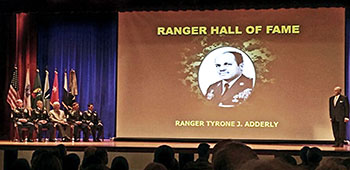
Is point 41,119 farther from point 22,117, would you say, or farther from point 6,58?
point 6,58

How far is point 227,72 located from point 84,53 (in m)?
3.43

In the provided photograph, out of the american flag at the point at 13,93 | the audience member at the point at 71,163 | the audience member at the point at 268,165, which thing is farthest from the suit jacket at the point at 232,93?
the audience member at the point at 268,165

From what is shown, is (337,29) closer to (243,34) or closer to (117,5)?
(243,34)

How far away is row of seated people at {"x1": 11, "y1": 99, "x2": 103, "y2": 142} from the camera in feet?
33.4

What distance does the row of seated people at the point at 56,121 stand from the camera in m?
10.2

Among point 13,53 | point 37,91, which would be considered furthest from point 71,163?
point 13,53

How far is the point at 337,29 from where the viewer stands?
35.5ft

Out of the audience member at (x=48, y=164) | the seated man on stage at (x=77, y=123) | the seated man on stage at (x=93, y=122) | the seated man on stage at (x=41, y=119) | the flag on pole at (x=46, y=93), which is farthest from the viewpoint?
the flag on pole at (x=46, y=93)

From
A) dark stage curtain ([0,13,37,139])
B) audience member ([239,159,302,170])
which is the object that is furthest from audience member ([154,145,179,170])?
dark stage curtain ([0,13,37,139])

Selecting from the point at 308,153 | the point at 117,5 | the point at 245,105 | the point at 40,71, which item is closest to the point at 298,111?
the point at 245,105

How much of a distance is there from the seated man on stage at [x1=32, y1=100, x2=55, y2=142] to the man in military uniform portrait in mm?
3368

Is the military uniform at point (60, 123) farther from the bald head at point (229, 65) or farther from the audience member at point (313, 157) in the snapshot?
the audience member at point (313, 157)

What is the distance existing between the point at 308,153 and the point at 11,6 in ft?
24.7

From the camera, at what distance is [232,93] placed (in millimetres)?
11180
